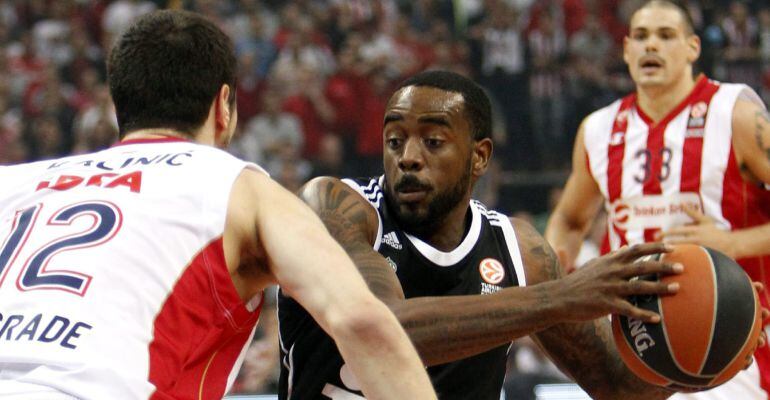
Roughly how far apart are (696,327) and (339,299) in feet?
4.34

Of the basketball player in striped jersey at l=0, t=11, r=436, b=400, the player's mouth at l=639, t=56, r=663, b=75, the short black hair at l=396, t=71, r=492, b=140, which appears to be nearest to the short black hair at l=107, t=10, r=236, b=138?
the basketball player in striped jersey at l=0, t=11, r=436, b=400

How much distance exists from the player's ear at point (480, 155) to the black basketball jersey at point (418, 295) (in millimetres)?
195

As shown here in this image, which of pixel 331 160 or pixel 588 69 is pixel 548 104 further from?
pixel 331 160

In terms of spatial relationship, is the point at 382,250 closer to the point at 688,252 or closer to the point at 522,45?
the point at 688,252

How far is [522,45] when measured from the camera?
41.9ft

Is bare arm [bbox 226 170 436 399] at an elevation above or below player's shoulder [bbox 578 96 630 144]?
above

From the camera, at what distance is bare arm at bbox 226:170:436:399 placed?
105 inches

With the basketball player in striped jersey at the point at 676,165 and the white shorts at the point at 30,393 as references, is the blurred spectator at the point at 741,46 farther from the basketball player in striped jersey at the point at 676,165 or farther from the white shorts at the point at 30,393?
the white shorts at the point at 30,393

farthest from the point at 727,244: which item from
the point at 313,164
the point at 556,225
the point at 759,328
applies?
the point at 313,164

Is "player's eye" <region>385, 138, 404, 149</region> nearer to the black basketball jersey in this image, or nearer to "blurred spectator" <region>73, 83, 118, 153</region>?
the black basketball jersey

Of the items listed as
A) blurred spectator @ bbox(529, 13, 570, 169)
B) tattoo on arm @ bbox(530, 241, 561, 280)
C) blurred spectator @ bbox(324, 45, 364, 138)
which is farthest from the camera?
blurred spectator @ bbox(324, 45, 364, 138)

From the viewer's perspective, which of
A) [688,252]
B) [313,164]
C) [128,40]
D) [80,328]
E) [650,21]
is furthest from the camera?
[313,164]

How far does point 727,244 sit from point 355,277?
3037mm

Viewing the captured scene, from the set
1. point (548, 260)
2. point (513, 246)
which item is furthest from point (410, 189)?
point (548, 260)
